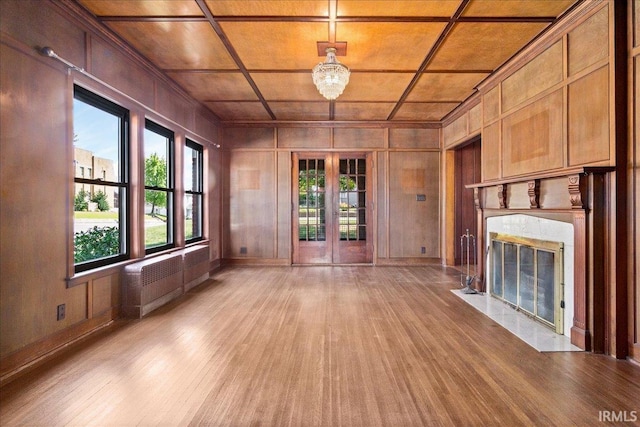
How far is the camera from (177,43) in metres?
3.49

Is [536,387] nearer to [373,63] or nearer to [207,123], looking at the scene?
[373,63]

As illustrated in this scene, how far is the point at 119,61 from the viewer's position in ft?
11.4

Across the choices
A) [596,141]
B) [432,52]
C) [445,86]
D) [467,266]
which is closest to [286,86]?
[432,52]

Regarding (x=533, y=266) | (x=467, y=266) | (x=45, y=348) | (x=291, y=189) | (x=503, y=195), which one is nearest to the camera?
(x=45, y=348)

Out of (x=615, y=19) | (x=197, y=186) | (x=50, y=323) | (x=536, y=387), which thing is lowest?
(x=536, y=387)

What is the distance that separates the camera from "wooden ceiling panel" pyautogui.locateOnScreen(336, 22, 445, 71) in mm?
3156

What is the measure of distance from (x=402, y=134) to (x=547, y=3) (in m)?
3.90

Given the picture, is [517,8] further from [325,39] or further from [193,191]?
[193,191]

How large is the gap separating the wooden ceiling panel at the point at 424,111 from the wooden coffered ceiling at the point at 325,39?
381 mm

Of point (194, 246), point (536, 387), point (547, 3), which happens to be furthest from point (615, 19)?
point (194, 246)

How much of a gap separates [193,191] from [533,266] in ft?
16.8

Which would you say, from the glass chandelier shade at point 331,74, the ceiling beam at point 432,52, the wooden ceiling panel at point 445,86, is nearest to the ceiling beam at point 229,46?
the glass chandelier shade at point 331,74

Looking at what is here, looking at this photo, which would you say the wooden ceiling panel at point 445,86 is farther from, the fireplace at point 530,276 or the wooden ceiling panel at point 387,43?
the fireplace at point 530,276

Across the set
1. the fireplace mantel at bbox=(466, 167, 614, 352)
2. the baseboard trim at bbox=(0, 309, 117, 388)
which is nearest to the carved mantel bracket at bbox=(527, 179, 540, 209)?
the fireplace mantel at bbox=(466, 167, 614, 352)
